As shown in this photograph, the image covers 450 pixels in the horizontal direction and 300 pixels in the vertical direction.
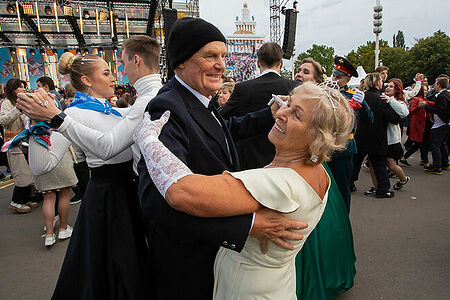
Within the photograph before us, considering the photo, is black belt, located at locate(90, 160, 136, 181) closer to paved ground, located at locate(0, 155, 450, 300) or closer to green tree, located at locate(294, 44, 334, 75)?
paved ground, located at locate(0, 155, 450, 300)

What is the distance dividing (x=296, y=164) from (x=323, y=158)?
10 cm

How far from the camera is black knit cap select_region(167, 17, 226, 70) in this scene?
1194 millimetres

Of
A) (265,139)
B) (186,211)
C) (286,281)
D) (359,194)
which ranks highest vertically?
(186,211)

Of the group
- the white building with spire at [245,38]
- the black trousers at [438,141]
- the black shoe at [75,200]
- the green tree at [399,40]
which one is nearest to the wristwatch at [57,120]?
the black shoe at [75,200]

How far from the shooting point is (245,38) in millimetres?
72125

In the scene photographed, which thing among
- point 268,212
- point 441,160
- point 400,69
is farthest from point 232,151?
point 400,69

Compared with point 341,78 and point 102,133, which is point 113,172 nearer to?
point 102,133

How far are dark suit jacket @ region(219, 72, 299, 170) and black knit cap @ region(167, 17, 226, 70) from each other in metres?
1.70

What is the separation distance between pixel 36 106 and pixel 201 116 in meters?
0.84

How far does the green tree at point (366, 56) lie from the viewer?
112 feet

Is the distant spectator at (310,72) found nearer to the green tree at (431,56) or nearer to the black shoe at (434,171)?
the black shoe at (434,171)

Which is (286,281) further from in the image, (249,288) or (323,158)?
(323,158)

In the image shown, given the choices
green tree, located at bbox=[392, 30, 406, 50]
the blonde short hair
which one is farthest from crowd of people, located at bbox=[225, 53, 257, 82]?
the blonde short hair

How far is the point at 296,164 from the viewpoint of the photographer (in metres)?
1.05
